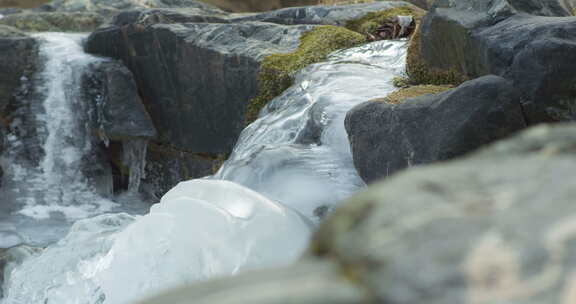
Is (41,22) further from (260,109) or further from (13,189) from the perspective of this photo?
(260,109)

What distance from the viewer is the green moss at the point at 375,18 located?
768cm

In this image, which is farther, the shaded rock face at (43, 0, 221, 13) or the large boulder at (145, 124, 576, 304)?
the shaded rock face at (43, 0, 221, 13)

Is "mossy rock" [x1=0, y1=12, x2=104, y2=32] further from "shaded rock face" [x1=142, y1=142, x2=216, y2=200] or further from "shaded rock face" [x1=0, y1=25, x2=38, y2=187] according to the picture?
"shaded rock face" [x1=142, y1=142, x2=216, y2=200]

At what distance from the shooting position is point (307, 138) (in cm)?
491

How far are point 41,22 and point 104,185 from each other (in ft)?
12.9

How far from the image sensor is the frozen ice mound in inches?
121

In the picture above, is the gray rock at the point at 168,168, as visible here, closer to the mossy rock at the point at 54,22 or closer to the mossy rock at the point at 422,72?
the mossy rock at the point at 422,72

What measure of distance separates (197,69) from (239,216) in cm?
477

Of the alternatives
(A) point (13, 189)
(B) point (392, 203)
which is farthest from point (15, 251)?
(B) point (392, 203)

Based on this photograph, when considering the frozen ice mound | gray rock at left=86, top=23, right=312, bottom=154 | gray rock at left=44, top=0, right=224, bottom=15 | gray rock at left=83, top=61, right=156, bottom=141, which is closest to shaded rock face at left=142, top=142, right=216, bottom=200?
gray rock at left=86, top=23, right=312, bottom=154

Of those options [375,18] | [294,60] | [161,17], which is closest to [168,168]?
[161,17]

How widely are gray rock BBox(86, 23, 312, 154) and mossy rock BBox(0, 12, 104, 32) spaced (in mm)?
2641

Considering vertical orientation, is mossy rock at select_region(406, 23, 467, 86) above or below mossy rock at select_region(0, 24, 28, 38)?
above

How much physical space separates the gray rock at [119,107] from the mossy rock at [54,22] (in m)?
2.99
